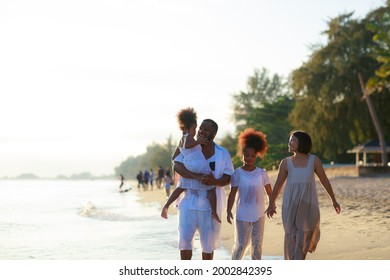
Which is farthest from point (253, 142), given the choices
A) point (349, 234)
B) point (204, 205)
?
point (349, 234)

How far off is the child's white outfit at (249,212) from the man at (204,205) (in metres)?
0.34

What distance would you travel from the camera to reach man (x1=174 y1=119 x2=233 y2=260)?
6498 millimetres

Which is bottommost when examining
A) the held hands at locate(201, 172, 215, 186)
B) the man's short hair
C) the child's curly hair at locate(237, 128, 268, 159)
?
the held hands at locate(201, 172, 215, 186)

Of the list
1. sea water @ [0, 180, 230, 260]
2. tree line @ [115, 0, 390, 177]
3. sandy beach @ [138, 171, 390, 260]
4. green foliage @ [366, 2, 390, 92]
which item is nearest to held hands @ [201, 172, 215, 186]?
sandy beach @ [138, 171, 390, 260]

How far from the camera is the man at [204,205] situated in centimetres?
650

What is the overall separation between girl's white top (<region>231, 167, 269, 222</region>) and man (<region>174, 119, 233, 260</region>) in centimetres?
33

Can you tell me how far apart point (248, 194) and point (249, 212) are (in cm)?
19

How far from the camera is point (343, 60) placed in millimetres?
44875

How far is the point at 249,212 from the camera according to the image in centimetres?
686

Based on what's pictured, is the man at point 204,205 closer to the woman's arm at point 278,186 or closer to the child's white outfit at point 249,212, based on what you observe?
the child's white outfit at point 249,212

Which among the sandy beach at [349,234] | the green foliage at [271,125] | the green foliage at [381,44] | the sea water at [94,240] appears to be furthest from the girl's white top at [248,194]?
the green foliage at [271,125]

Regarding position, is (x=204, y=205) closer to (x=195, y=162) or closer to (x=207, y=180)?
(x=207, y=180)

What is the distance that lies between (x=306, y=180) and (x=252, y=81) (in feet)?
268

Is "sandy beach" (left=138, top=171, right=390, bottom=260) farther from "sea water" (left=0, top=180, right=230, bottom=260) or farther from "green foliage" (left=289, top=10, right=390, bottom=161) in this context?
"green foliage" (left=289, top=10, right=390, bottom=161)
